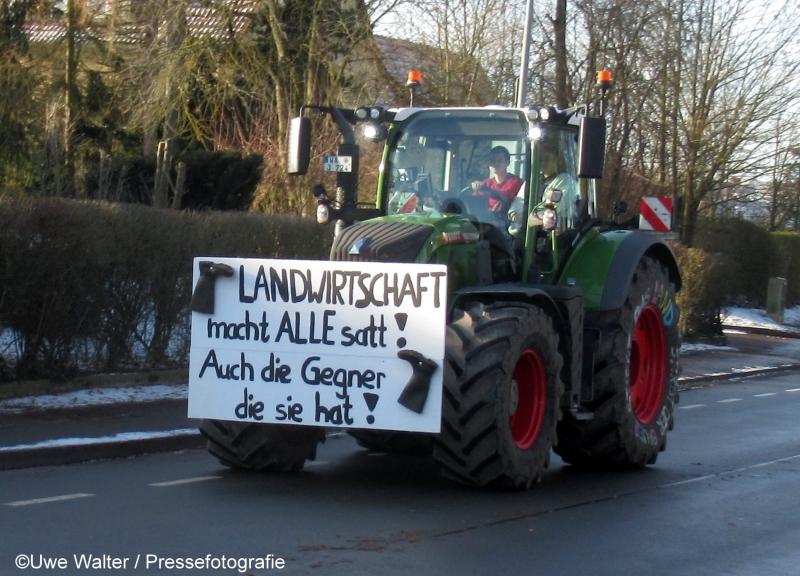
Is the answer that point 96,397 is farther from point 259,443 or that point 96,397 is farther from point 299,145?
point 299,145

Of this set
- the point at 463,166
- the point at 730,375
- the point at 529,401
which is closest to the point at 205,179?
the point at 730,375

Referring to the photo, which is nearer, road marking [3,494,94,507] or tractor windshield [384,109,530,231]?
road marking [3,494,94,507]

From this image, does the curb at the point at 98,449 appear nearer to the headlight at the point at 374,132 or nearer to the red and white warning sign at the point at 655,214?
the headlight at the point at 374,132

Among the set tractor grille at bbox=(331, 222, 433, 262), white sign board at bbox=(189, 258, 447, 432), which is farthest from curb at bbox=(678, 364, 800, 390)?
white sign board at bbox=(189, 258, 447, 432)

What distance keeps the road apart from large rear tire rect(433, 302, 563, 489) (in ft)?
0.83

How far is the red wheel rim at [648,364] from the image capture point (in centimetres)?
977

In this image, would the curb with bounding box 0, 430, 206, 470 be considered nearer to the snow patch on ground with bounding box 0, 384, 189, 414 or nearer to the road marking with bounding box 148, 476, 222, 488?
the road marking with bounding box 148, 476, 222, 488

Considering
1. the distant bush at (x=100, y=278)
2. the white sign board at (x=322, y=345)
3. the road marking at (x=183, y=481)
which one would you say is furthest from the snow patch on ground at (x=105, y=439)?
the distant bush at (x=100, y=278)

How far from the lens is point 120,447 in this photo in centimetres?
932

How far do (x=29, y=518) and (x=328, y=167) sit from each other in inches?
140

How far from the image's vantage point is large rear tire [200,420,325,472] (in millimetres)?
7914

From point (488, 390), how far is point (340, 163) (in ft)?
8.76

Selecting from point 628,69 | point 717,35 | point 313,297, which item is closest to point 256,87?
point 628,69

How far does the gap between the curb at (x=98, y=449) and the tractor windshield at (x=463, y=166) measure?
293 cm
